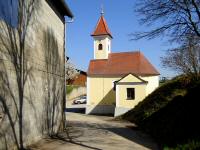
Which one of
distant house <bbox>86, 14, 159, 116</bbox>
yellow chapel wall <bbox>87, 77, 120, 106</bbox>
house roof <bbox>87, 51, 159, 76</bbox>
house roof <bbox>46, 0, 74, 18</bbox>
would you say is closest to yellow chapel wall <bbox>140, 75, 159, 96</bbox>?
distant house <bbox>86, 14, 159, 116</bbox>

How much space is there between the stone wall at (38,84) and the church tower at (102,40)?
28198 mm

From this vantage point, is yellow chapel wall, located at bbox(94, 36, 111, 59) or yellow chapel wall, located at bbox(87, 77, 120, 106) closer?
yellow chapel wall, located at bbox(87, 77, 120, 106)

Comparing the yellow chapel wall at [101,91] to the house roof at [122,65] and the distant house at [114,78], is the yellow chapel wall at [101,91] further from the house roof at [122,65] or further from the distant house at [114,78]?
the house roof at [122,65]

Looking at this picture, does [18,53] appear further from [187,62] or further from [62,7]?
[187,62]

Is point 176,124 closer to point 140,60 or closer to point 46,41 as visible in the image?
point 46,41

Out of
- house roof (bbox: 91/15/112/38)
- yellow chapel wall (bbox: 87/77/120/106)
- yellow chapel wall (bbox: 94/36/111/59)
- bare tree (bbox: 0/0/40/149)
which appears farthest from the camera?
house roof (bbox: 91/15/112/38)

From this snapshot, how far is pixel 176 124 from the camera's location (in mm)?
15930

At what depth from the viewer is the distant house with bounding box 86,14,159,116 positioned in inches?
1548

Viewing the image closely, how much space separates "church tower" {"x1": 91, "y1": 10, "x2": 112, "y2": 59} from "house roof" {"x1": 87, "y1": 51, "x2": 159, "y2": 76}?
2.99 ft

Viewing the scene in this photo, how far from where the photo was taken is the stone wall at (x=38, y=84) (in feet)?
32.2

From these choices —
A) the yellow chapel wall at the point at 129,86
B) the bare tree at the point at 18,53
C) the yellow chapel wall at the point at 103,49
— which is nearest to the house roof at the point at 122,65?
the yellow chapel wall at the point at 103,49

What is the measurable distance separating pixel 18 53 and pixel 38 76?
9.08ft

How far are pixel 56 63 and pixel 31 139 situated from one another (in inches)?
215

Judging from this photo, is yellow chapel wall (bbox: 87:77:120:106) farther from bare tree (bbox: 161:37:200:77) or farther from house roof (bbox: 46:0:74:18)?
house roof (bbox: 46:0:74:18)
